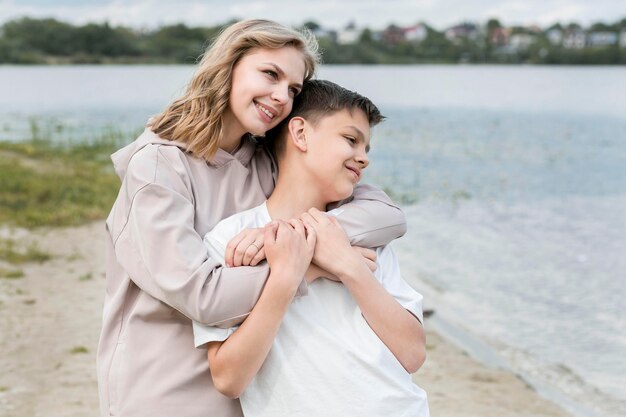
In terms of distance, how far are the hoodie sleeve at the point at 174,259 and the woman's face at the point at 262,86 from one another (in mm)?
292

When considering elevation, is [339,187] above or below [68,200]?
above

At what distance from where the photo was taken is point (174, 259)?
229 cm

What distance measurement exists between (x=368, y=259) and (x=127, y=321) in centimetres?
68

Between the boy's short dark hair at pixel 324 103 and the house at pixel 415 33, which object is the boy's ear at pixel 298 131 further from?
the house at pixel 415 33

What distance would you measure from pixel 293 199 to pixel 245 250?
358 mm

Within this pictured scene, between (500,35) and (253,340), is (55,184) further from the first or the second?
(500,35)

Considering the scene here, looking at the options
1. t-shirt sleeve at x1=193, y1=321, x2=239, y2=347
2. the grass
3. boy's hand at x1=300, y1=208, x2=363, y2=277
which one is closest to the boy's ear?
boy's hand at x1=300, y1=208, x2=363, y2=277

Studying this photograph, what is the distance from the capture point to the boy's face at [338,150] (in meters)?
2.59

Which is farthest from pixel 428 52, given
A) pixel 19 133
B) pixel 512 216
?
pixel 512 216

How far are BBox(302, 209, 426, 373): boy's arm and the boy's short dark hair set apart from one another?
1.24ft

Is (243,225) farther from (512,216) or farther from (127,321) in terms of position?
(512,216)

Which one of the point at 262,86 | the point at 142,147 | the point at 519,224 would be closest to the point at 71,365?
the point at 142,147

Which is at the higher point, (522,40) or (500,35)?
(500,35)

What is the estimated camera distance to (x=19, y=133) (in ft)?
86.3
